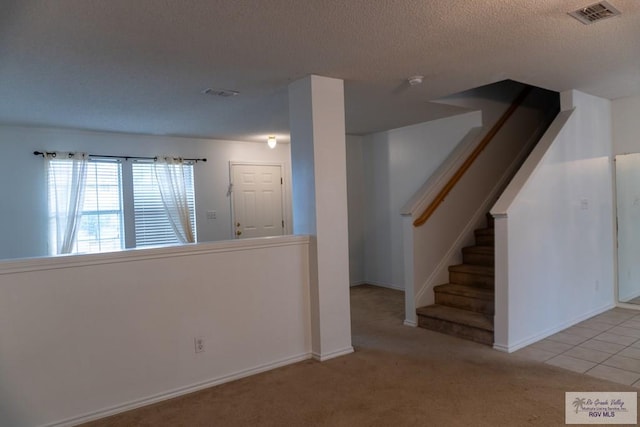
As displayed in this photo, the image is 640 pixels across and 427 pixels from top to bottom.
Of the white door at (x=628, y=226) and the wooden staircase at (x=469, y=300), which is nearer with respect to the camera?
the wooden staircase at (x=469, y=300)

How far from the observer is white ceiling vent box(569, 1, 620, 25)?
2.20 m

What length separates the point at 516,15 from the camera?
2254 mm

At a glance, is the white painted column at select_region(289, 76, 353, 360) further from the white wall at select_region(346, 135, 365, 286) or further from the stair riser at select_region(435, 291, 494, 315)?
the white wall at select_region(346, 135, 365, 286)

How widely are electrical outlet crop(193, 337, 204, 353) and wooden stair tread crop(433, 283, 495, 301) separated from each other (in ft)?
8.29

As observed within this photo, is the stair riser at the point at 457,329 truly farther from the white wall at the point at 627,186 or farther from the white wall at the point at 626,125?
the white wall at the point at 626,125

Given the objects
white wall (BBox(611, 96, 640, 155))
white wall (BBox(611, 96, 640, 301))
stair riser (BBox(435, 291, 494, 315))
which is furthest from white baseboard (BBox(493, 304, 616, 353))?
white wall (BBox(611, 96, 640, 155))

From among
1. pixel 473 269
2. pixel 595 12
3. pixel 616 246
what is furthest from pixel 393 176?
pixel 595 12

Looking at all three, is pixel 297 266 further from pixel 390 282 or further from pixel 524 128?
pixel 524 128

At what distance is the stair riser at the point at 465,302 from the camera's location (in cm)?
392

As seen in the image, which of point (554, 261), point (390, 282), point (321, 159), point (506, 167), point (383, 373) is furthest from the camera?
point (390, 282)

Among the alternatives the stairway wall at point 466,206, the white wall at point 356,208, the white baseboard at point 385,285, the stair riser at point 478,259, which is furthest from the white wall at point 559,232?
the white wall at point 356,208

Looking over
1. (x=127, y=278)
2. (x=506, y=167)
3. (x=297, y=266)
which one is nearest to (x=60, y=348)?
(x=127, y=278)

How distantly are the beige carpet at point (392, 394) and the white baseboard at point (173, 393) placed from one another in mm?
53

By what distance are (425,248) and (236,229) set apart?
2.88m
